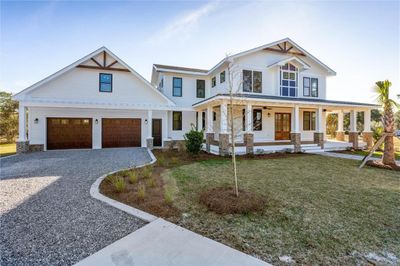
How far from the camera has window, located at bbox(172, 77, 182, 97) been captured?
700 inches

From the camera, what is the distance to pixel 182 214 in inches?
168

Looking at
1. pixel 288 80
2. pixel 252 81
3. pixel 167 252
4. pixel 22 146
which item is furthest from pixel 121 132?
pixel 167 252

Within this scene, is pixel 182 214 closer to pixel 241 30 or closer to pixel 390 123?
pixel 241 30

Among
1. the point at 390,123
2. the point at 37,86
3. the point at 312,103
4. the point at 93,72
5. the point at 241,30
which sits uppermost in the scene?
the point at 241,30

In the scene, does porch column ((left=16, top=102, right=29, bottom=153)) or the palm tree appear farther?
porch column ((left=16, top=102, right=29, bottom=153))

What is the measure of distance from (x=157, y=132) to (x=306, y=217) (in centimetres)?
1473

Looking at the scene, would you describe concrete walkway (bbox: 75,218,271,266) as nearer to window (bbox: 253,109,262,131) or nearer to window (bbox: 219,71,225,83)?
window (bbox: 219,71,225,83)

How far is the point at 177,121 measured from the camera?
58.9 feet

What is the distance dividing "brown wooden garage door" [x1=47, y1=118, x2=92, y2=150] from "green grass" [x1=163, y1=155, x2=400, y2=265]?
11.1m

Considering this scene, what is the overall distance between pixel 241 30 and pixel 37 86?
14.0 metres

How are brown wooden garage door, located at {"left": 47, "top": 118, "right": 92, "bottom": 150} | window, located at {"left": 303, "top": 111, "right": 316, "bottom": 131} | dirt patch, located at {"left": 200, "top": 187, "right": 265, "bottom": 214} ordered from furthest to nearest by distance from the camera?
window, located at {"left": 303, "top": 111, "right": 316, "bottom": 131}, brown wooden garage door, located at {"left": 47, "top": 118, "right": 92, "bottom": 150}, dirt patch, located at {"left": 200, "top": 187, "right": 265, "bottom": 214}

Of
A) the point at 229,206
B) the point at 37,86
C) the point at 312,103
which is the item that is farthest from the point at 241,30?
the point at 37,86

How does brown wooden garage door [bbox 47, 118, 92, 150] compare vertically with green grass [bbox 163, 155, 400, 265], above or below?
above

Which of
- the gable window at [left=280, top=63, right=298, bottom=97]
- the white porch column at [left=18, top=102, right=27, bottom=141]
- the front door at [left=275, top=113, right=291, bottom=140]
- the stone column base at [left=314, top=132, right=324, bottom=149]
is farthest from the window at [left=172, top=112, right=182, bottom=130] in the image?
the stone column base at [left=314, top=132, right=324, bottom=149]
